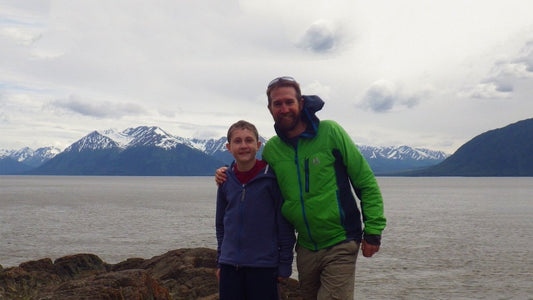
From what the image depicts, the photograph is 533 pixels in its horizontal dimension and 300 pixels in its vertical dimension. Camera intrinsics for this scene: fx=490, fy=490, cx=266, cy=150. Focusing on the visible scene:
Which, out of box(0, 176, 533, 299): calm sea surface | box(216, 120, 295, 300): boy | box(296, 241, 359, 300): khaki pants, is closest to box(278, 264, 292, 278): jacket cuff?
box(216, 120, 295, 300): boy

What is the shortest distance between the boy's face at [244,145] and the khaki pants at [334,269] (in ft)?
4.43

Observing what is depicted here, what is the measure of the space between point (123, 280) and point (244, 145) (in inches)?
232

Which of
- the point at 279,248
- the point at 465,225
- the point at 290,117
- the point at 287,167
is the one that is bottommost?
the point at 465,225

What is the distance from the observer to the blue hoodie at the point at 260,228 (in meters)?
5.80

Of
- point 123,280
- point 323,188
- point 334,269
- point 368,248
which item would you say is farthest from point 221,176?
point 123,280

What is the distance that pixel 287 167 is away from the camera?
5.80 metres

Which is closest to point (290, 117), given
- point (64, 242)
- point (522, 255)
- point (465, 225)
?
point (522, 255)

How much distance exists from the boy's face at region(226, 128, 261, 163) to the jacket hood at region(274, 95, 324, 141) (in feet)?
1.13

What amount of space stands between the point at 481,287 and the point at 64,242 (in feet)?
94.6

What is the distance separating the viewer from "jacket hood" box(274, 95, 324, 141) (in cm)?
580

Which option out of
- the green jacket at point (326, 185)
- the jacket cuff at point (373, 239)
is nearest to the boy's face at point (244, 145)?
the green jacket at point (326, 185)

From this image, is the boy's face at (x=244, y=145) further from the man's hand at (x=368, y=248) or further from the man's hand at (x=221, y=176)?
the man's hand at (x=368, y=248)

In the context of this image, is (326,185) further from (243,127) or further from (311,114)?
(243,127)

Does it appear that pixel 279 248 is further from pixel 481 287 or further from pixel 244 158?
pixel 481 287
